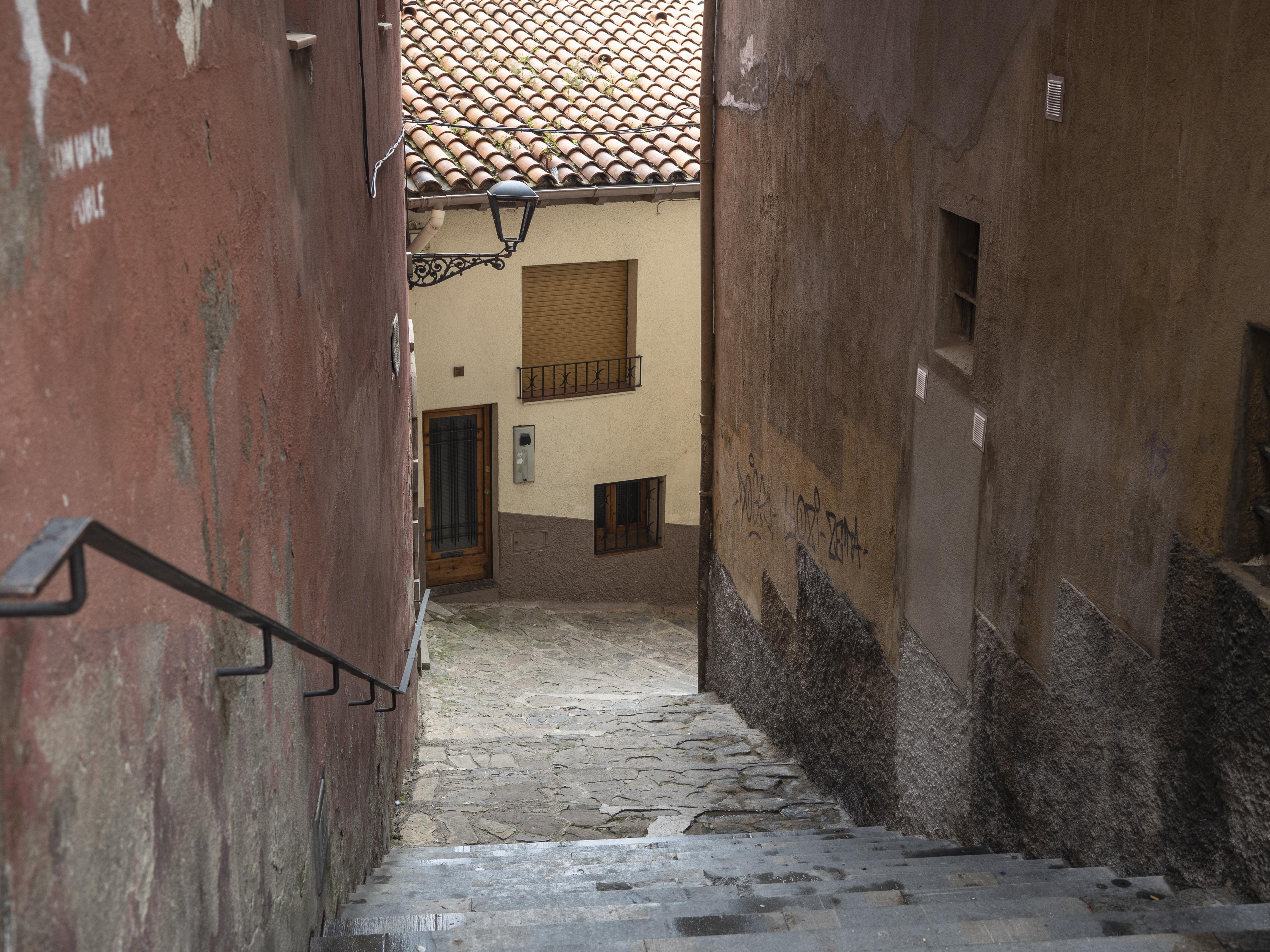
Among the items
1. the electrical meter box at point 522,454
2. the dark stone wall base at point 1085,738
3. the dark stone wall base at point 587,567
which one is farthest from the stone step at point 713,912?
the dark stone wall base at point 587,567

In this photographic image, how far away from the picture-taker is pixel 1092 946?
303 centimetres

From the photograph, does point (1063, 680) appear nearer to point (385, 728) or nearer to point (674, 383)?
point (385, 728)

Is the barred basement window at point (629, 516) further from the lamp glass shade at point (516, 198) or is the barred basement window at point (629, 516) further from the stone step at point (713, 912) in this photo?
the stone step at point (713, 912)

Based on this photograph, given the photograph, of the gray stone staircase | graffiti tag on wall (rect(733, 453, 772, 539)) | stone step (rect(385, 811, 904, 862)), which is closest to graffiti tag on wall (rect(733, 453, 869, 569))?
graffiti tag on wall (rect(733, 453, 772, 539))

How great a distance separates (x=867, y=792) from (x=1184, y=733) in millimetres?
3256

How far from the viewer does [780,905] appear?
3953 mm

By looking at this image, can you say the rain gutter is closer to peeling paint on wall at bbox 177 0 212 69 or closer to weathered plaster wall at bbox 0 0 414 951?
weathered plaster wall at bbox 0 0 414 951

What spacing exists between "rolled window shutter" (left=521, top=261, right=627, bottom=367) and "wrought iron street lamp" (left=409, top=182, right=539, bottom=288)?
104 inches

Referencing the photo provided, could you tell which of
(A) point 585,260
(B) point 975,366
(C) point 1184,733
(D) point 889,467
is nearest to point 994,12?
(B) point 975,366

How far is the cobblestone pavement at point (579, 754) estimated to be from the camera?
6973mm

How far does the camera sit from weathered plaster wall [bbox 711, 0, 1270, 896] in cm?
338

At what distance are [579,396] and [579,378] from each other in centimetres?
30

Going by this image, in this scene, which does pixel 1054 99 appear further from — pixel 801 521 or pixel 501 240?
pixel 501 240

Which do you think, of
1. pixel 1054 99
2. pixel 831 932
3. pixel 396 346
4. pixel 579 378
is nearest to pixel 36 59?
pixel 831 932
